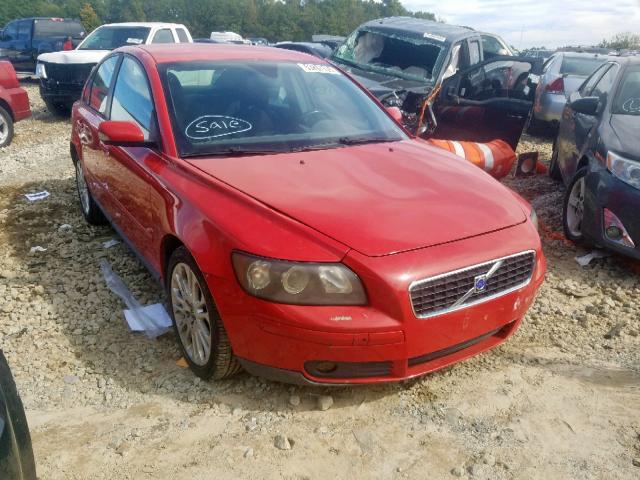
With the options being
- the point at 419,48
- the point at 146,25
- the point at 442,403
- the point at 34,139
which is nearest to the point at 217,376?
the point at 442,403

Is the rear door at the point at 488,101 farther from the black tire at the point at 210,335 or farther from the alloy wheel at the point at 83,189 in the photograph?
the black tire at the point at 210,335

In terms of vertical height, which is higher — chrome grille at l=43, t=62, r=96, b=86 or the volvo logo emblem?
the volvo logo emblem

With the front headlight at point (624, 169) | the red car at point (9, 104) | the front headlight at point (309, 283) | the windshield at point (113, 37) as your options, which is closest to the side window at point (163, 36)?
the windshield at point (113, 37)

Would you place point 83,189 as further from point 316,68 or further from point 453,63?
point 453,63

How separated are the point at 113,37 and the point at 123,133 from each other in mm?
9414

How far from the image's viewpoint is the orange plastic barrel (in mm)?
5758

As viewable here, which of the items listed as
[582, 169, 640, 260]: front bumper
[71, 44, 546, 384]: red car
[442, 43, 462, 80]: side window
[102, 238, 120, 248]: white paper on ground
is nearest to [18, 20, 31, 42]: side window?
[442, 43, 462, 80]: side window

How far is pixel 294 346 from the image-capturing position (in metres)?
2.41

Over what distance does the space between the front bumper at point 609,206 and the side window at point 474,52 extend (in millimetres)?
4547

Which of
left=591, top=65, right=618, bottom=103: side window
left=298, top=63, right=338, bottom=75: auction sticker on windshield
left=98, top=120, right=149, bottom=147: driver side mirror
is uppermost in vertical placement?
left=298, top=63, right=338, bottom=75: auction sticker on windshield

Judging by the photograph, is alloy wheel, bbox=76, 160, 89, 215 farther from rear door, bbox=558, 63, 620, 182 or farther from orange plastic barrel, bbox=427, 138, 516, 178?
rear door, bbox=558, 63, 620, 182

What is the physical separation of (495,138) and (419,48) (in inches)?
86.5

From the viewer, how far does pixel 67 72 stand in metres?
10.6

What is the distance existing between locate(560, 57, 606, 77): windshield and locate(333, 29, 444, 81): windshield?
9.12 ft
